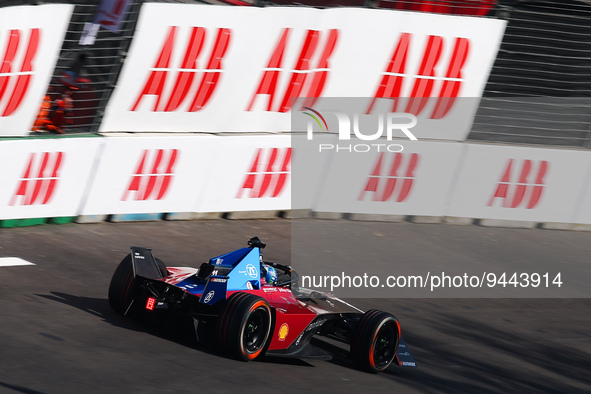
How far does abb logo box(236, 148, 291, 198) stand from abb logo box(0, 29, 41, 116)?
3.66 metres

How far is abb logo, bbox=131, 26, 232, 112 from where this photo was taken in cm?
1288

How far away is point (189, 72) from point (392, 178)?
151 inches

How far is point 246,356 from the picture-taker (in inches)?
309

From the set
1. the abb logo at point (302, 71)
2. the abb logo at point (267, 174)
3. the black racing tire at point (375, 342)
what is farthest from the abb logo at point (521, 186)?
the black racing tire at point (375, 342)

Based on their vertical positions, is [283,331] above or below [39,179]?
below

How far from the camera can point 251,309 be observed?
7699 millimetres

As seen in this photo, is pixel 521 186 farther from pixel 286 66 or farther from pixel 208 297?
pixel 208 297

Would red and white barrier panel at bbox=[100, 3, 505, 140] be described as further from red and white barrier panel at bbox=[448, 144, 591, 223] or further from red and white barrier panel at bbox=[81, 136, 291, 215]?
red and white barrier panel at bbox=[448, 144, 591, 223]

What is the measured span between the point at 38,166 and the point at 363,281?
4523mm

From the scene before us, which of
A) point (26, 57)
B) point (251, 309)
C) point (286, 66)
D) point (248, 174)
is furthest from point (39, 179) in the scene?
point (251, 309)

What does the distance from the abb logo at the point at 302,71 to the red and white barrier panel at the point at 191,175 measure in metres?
0.70

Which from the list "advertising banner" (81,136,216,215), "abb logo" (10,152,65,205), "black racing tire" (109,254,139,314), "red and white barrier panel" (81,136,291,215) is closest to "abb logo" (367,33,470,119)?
"red and white barrier panel" (81,136,291,215)

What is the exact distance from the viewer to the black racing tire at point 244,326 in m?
7.67

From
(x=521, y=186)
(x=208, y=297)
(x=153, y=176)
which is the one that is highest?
(x=521, y=186)
